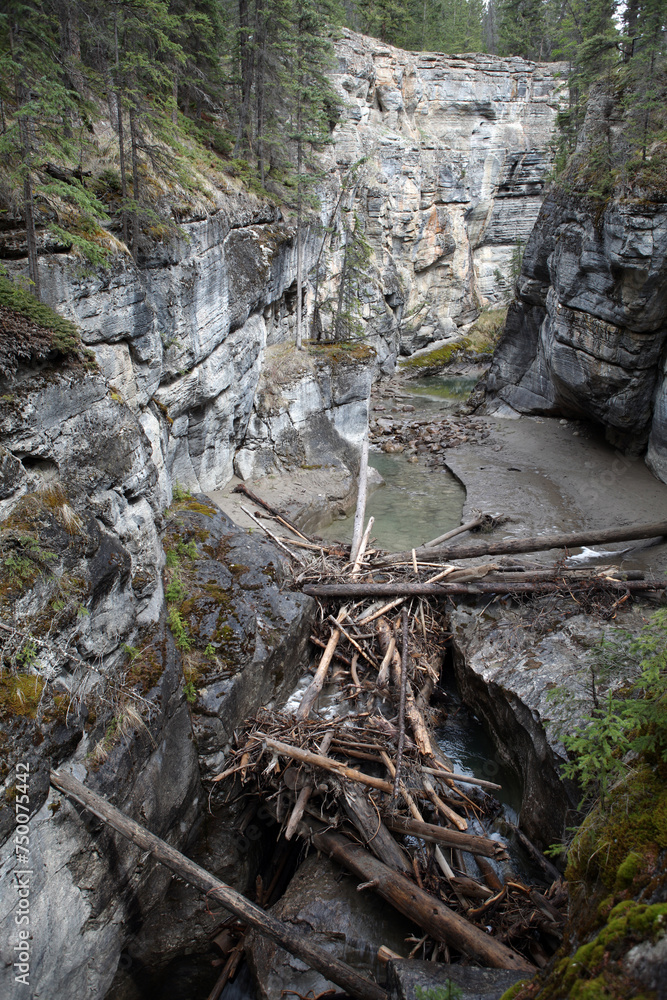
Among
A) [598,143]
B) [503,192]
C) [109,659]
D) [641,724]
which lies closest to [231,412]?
[109,659]

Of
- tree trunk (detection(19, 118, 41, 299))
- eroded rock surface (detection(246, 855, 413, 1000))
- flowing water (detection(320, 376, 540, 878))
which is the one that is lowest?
flowing water (detection(320, 376, 540, 878))

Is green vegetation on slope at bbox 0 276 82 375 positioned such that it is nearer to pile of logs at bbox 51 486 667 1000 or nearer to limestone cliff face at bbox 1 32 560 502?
limestone cliff face at bbox 1 32 560 502

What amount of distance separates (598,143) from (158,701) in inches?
908

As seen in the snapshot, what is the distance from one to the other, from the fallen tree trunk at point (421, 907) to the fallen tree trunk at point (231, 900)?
0.93 meters

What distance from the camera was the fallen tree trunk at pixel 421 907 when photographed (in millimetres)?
5680

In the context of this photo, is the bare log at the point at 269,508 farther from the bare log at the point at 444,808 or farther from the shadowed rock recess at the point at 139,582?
the bare log at the point at 444,808

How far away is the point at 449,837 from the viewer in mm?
6934

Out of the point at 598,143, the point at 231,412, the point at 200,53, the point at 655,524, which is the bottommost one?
the point at 655,524

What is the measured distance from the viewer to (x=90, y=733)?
6422 mm

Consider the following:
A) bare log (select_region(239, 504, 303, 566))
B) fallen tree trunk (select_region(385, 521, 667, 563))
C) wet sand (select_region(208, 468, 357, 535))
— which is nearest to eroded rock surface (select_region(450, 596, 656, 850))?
fallen tree trunk (select_region(385, 521, 667, 563))

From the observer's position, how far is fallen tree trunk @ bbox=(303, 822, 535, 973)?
5680 mm

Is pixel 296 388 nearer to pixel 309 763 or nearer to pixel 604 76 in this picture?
pixel 309 763

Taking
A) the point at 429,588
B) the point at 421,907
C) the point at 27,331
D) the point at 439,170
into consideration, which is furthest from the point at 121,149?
the point at 439,170

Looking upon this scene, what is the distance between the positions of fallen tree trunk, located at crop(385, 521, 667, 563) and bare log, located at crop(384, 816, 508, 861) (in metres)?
6.71
